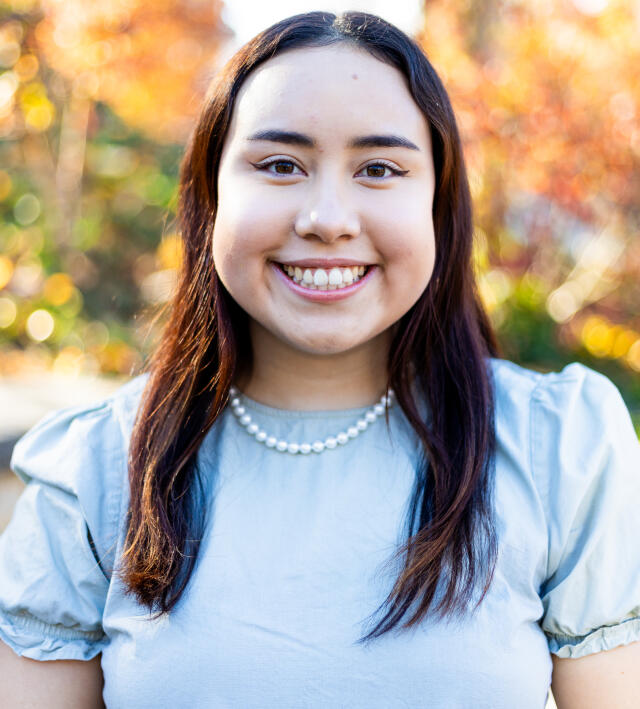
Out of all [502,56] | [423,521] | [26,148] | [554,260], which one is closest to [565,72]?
[502,56]

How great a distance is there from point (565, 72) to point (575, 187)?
0.72m

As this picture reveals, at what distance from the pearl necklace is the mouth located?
0.27 meters

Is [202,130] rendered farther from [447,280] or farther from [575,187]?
[575,187]

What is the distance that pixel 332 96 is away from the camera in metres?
1.33

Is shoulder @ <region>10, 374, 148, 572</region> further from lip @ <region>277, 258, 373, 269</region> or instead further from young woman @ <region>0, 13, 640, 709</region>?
lip @ <region>277, 258, 373, 269</region>

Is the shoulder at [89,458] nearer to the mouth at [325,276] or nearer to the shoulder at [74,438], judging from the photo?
the shoulder at [74,438]

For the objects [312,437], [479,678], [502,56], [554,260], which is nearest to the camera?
[479,678]

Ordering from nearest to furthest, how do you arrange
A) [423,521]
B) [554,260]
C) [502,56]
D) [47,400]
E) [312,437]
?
[423,521], [312,437], [47,400], [502,56], [554,260]

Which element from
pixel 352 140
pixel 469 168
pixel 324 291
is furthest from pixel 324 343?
pixel 469 168

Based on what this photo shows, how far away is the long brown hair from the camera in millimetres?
1348

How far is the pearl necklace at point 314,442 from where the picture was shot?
4.92ft

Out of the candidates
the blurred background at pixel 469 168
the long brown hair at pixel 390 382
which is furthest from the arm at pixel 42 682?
the blurred background at pixel 469 168

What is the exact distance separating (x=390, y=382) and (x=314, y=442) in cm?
19

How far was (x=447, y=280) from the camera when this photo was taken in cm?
161
